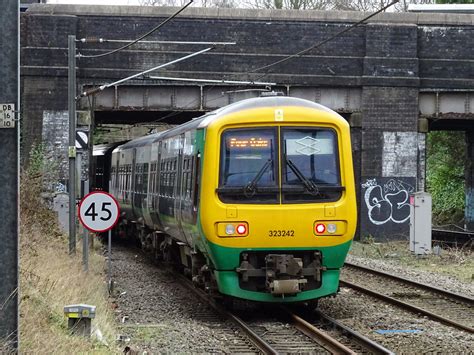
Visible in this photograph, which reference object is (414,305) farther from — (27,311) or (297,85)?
(297,85)

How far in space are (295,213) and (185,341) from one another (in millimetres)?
2410

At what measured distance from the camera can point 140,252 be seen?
2567 centimetres

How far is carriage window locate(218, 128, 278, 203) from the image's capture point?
12469 mm

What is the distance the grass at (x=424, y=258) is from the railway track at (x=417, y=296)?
1.66 m

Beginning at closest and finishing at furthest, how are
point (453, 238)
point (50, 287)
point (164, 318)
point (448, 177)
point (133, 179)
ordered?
point (50, 287), point (164, 318), point (133, 179), point (453, 238), point (448, 177)

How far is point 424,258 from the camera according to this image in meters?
22.7

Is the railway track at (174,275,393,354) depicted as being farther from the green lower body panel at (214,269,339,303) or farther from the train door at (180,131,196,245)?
the train door at (180,131,196,245)

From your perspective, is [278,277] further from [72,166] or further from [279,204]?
[72,166]

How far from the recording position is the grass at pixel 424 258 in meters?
19.8

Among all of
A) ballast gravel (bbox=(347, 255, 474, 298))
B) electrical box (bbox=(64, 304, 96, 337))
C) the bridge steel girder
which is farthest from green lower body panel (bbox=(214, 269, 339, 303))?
the bridge steel girder

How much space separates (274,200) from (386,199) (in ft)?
54.0

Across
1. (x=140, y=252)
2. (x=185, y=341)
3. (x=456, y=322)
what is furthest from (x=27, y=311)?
(x=140, y=252)

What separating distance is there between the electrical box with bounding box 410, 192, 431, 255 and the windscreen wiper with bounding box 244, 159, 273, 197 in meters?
11.0

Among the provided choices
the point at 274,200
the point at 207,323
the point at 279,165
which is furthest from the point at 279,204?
the point at 207,323
